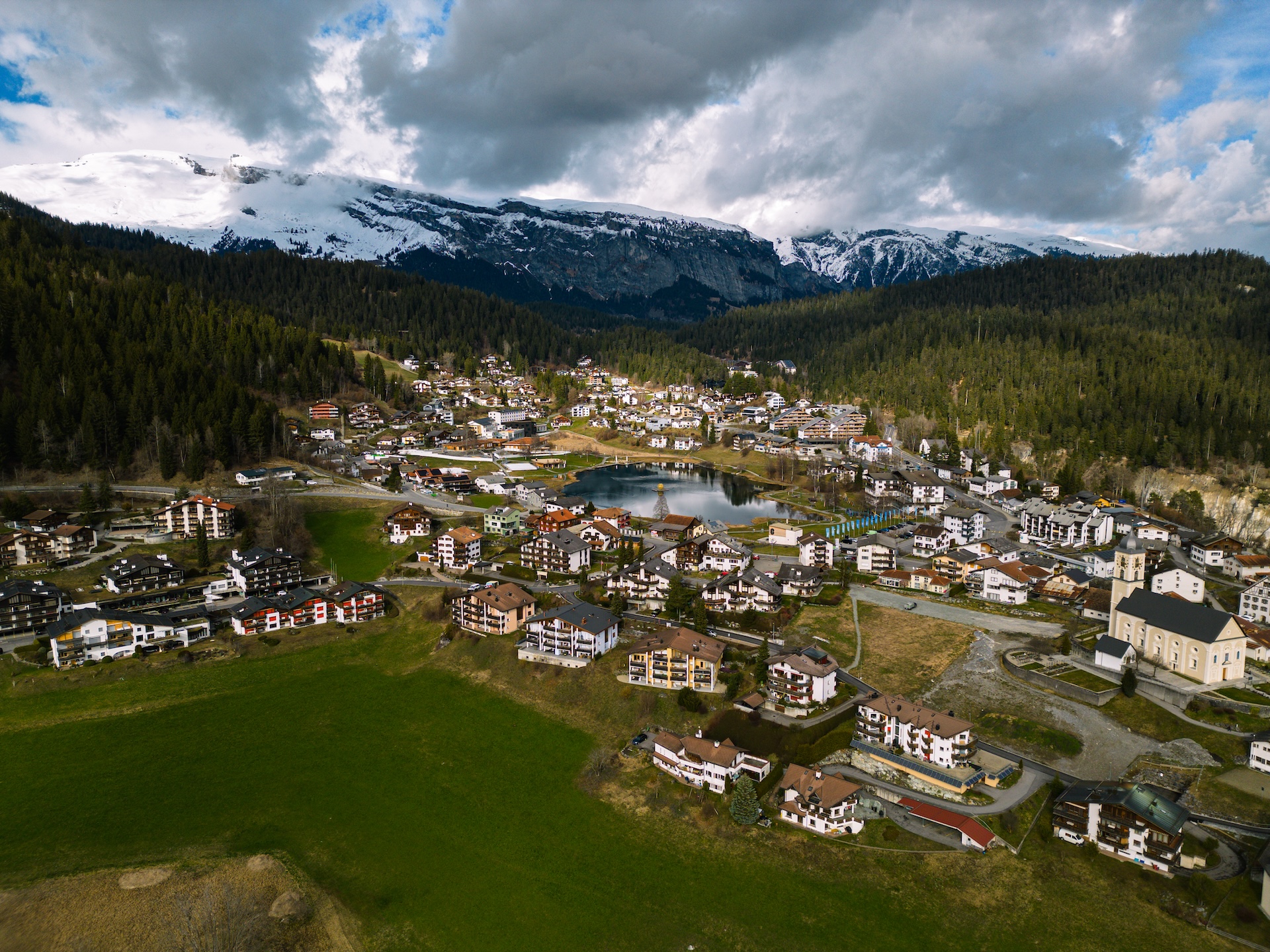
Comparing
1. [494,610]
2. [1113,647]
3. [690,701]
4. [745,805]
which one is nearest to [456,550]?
[494,610]

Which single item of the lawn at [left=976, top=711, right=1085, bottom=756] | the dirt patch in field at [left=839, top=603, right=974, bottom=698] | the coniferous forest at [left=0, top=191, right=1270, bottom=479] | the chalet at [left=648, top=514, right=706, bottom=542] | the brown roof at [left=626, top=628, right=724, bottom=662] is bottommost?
the lawn at [left=976, top=711, right=1085, bottom=756]

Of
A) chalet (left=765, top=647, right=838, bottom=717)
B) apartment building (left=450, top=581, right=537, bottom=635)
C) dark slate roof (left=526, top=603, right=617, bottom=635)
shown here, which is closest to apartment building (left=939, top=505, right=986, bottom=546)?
chalet (left=765, top=647, right=838, bottom=717)

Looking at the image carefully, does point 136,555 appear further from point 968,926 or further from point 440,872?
point 968,926

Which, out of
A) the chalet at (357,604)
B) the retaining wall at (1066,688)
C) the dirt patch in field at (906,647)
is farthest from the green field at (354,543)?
the retaining wall at (1066,688)

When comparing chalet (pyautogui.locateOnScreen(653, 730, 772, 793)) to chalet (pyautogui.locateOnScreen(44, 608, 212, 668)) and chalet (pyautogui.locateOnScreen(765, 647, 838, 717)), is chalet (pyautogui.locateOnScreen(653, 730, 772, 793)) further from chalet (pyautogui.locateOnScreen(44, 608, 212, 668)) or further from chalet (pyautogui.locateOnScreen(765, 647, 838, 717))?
chalet (pyautogui.locateOnScreen(44, 608, 212, 668))

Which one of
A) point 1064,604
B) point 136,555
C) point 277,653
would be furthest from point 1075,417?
point 136,555
